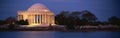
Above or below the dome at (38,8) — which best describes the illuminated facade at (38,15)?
below

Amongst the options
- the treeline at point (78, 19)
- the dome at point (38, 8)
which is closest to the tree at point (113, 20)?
the treeline at point (78, 19)

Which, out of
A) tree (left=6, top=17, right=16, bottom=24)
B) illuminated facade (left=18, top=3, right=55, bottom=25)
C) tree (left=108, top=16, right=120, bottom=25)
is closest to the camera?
tree (left=108, top=16, right=120, bottom=25)

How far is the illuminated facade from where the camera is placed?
80.2ft

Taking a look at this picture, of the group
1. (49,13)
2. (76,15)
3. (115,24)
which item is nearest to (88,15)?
(76,15)

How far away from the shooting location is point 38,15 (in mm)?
25156

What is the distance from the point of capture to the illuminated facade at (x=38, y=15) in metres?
24.4

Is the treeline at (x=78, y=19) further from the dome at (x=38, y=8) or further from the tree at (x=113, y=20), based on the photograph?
the dome at (x=38, y=8)

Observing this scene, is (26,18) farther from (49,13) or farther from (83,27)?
(83,27)

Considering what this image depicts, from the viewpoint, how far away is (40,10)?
24750 mm

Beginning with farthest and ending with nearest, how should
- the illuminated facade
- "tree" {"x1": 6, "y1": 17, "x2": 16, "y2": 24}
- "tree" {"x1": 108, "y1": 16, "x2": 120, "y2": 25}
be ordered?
the illuminated facade
"tree" {"x1": 6, "y1": 17, "x2": 16, "y2": 24}
"tree" {"x1": 108, "y1": 16, "x2": 120, "y2": 25}

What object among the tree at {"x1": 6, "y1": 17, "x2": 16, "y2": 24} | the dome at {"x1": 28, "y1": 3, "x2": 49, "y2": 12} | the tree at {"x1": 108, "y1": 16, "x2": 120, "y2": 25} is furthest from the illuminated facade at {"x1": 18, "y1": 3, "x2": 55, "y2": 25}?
the tree at {"x1": 108, "y1": 16, "x2": 120, "y2": 25}

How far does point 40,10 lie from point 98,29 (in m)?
6.09

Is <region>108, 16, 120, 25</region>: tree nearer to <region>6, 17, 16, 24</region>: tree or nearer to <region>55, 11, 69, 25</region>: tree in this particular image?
<region>55, 11, 69, 25</region>: tree

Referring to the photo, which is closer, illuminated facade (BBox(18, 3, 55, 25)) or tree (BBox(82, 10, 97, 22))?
tree (BBox(82, 10, 97, 22))
